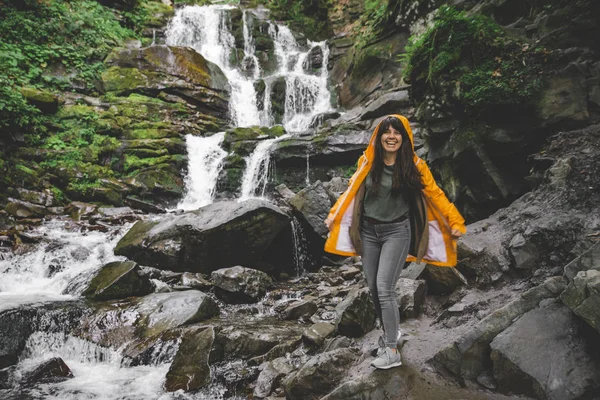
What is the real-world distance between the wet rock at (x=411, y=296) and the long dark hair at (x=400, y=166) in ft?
6.76

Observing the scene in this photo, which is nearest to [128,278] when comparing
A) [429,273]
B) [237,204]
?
[237,204]

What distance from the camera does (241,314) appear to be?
22.5ft

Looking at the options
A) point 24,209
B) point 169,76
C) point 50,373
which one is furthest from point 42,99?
point 50,373

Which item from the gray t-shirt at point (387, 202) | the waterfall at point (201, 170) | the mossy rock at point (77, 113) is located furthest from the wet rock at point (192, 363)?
the mossy rock at point (77, 113)

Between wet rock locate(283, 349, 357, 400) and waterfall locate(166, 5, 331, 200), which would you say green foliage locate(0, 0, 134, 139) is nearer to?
waterfall locate(166, 5, 331, 200)

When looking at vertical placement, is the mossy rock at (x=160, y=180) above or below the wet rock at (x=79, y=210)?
above

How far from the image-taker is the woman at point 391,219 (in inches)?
125

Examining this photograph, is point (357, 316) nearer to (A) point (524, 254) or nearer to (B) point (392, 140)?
(A) point (524, 254)

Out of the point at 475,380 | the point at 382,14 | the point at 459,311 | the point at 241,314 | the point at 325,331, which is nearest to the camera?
the point at 475,380

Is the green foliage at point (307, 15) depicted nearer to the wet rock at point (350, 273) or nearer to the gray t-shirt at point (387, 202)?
the wet rock at point (350, 273)

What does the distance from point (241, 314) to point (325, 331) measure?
2.39 meters

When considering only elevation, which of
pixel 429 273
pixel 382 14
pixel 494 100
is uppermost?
pixel 382 14

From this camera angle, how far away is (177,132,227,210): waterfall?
14.9 meters

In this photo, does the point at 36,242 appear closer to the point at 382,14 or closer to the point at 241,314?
the point at 241,314
